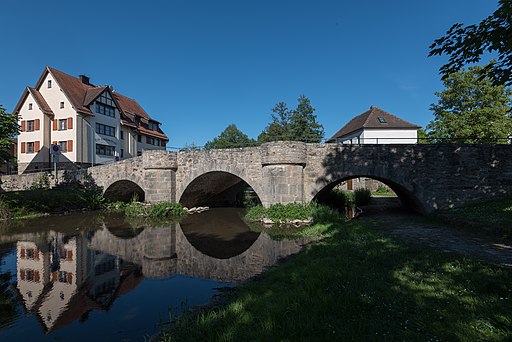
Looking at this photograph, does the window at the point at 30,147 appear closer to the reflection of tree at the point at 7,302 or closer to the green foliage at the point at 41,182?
the green foliage at the point at 41,182

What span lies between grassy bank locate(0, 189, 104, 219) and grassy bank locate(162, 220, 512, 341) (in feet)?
59.8

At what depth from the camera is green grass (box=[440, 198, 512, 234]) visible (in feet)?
27.1

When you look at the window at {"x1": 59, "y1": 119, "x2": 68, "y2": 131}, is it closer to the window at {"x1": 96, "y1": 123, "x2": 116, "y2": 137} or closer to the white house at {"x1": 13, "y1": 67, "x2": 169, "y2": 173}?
the white house at {"x1": 13, "y1": 67, "x2": 169, "y2": 173}

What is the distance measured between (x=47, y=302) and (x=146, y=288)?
192 cm

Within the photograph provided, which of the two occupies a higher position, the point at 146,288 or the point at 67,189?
the point at 67,189

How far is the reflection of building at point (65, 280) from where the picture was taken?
5283 millimetres

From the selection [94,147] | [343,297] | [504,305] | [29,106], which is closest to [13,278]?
[343,297]

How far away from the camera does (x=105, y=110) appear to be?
29.5 m

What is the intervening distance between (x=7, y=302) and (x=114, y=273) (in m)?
2.25

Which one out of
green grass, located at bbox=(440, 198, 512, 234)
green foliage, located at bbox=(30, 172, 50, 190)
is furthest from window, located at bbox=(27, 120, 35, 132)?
green grass, located at bbox=(440, 198, 512, 234)

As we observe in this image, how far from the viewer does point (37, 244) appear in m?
10.3

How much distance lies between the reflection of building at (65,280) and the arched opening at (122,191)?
1145 centimetres

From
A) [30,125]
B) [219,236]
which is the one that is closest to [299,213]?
[219,236]

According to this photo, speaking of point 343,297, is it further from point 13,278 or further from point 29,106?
point 29,106
